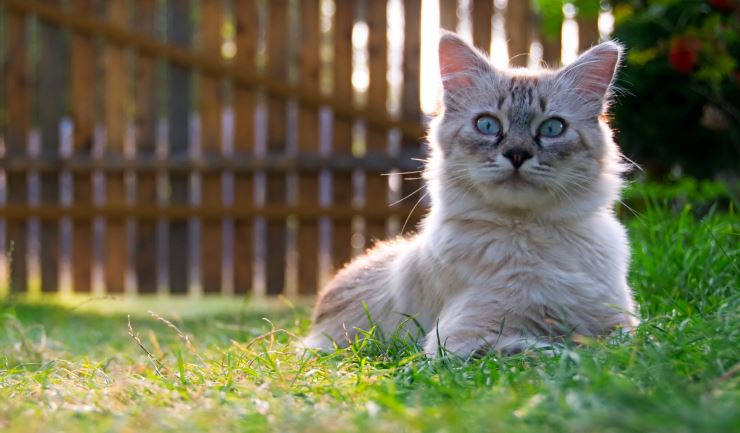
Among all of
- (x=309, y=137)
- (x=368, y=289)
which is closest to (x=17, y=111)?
(x=309, y=137)

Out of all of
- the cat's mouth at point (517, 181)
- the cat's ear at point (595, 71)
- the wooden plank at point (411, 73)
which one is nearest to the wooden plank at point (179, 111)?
the wooden plank at point (411, 73)

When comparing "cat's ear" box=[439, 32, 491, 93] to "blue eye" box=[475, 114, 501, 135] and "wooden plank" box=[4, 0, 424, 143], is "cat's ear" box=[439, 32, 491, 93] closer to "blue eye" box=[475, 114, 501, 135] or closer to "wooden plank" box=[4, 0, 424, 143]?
"blue eye" box=[475, 114, 501, 135]

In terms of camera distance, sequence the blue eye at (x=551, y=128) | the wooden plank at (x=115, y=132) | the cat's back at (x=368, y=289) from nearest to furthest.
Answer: the blue eye at (x=551, y=128) < the cat's back at (x=368, y=289) < the wooden plank at (x=115, y=132)

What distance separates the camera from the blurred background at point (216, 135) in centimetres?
714

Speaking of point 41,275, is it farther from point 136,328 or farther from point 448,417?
point 448,417

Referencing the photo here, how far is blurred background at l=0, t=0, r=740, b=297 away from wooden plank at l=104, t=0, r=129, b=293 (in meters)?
0.01

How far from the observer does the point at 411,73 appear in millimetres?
7180

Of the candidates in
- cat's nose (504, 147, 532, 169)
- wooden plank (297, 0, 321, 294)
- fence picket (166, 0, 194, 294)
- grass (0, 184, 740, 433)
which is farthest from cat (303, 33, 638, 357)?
fence picket (166, 0, 194, 294)

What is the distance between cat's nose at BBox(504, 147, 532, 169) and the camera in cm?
278

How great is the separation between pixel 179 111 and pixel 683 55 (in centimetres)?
404

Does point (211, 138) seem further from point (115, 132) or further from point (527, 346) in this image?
point (527, 346)

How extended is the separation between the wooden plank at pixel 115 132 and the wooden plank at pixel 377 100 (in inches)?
80.1

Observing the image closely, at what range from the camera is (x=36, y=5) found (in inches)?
283

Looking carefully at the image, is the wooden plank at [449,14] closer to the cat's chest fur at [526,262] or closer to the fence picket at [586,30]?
the fence picket at [586,30]
